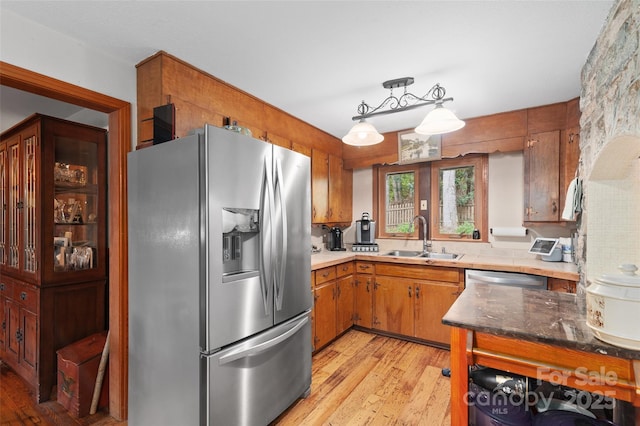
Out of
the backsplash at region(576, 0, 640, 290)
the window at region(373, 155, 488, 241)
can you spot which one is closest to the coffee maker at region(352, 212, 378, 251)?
the window at region(373, 155, 488, 241)

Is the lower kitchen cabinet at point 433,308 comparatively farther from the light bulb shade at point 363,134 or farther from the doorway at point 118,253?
the doorway at point 118,253

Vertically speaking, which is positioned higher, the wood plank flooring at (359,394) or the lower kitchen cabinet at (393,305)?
the lower kitchen cabinet at (393,305)

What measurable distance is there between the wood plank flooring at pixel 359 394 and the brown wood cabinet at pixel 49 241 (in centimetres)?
18

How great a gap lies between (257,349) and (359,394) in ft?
3.50

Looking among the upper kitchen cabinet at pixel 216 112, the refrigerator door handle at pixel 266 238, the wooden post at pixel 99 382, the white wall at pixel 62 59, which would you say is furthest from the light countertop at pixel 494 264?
the white wall at pixel 62 59

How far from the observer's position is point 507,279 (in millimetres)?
2598

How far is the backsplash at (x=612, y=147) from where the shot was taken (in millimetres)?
1316

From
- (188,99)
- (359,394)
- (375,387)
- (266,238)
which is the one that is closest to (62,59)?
(188,99)

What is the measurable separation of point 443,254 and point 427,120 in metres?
2.02

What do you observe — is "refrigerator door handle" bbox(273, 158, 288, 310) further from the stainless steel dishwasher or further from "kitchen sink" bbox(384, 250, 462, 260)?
"kitchen sink" bbox(384, 250, 462, 260)

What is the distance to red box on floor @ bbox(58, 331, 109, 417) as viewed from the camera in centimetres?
208

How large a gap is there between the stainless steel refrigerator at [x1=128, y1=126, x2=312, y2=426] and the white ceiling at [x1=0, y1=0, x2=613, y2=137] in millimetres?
657

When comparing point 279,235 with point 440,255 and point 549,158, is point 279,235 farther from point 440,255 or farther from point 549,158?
point 549,158

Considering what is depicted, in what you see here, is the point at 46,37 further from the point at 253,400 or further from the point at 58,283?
the point at 253,400
